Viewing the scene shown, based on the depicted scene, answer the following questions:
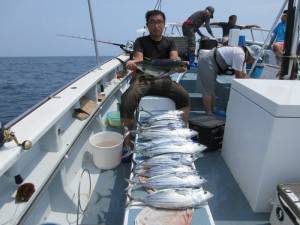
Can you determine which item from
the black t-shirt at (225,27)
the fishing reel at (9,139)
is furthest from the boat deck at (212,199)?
the black t-shirt at (225,27)

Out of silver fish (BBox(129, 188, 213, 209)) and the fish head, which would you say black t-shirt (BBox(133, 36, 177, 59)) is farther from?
silver fish (BBox(129, 188, 213, 209))

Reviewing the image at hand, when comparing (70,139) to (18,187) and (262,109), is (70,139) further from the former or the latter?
(262,109)

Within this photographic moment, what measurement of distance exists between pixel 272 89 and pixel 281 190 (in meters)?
0.89

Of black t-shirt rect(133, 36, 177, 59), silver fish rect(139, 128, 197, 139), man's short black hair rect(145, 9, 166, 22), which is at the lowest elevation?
silver fish rect(139, 128, 197, 139)

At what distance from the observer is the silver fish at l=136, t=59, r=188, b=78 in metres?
2.92

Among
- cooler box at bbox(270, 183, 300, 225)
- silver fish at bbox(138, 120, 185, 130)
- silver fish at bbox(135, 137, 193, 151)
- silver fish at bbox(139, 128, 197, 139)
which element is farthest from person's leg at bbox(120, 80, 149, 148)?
cooler box at bbox(270, 183, 300, 225)

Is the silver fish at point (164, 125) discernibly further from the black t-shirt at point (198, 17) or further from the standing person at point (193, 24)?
the black t-shirt at point (198, 17)

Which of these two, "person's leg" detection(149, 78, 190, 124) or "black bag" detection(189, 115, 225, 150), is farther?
"person's leg" detection(149, 78, 190, 124)

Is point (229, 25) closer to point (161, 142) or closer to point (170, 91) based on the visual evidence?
point (170, 91)

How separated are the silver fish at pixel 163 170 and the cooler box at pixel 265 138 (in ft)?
1.97

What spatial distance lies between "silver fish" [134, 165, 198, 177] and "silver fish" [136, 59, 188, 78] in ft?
4.54

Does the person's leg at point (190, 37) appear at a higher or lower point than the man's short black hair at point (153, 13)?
lower

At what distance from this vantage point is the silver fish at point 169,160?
1927 mm

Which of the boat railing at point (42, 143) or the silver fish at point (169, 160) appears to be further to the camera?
the silver fish at point (169, 160)
